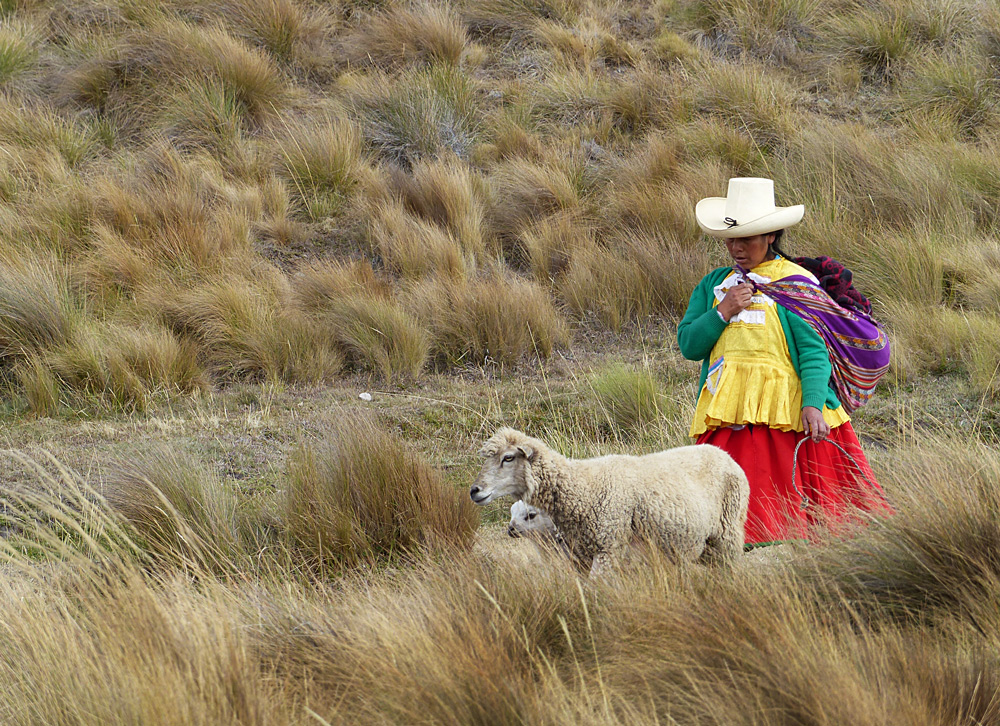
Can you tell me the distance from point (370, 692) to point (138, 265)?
645cm

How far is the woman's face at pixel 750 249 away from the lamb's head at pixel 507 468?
1378mm

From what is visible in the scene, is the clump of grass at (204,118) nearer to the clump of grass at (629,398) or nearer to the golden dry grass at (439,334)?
the golden dry grass at (439,334)

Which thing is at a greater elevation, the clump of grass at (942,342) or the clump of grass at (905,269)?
the clump of grass at (905,269)

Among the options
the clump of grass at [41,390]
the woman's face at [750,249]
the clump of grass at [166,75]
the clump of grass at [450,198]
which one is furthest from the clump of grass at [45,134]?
the woman's face at [750,249]

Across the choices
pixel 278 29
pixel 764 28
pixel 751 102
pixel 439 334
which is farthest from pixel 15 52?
pixel 764 28

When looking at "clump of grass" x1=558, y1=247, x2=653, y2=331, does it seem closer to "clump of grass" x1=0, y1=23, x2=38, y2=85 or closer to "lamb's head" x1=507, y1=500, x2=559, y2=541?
"lamb's head" x1=507, y1=500, x2=559, y2=541

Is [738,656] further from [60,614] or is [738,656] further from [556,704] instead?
Result: [60,614]

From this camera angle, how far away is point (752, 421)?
399 centimetres

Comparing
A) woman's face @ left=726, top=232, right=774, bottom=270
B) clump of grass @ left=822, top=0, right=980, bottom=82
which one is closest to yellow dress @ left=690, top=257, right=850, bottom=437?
woman's face @ left=726, top=232, right=774, bottom=270

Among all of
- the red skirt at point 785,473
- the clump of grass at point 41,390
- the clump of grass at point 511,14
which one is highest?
the clump of grass at point 511,14

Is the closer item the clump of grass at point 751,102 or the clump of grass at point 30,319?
the clump of grass at point 30,319

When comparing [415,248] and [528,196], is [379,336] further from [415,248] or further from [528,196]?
[528,196]

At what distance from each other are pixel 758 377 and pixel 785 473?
0.42 metres

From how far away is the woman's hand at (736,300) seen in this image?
3922mm
